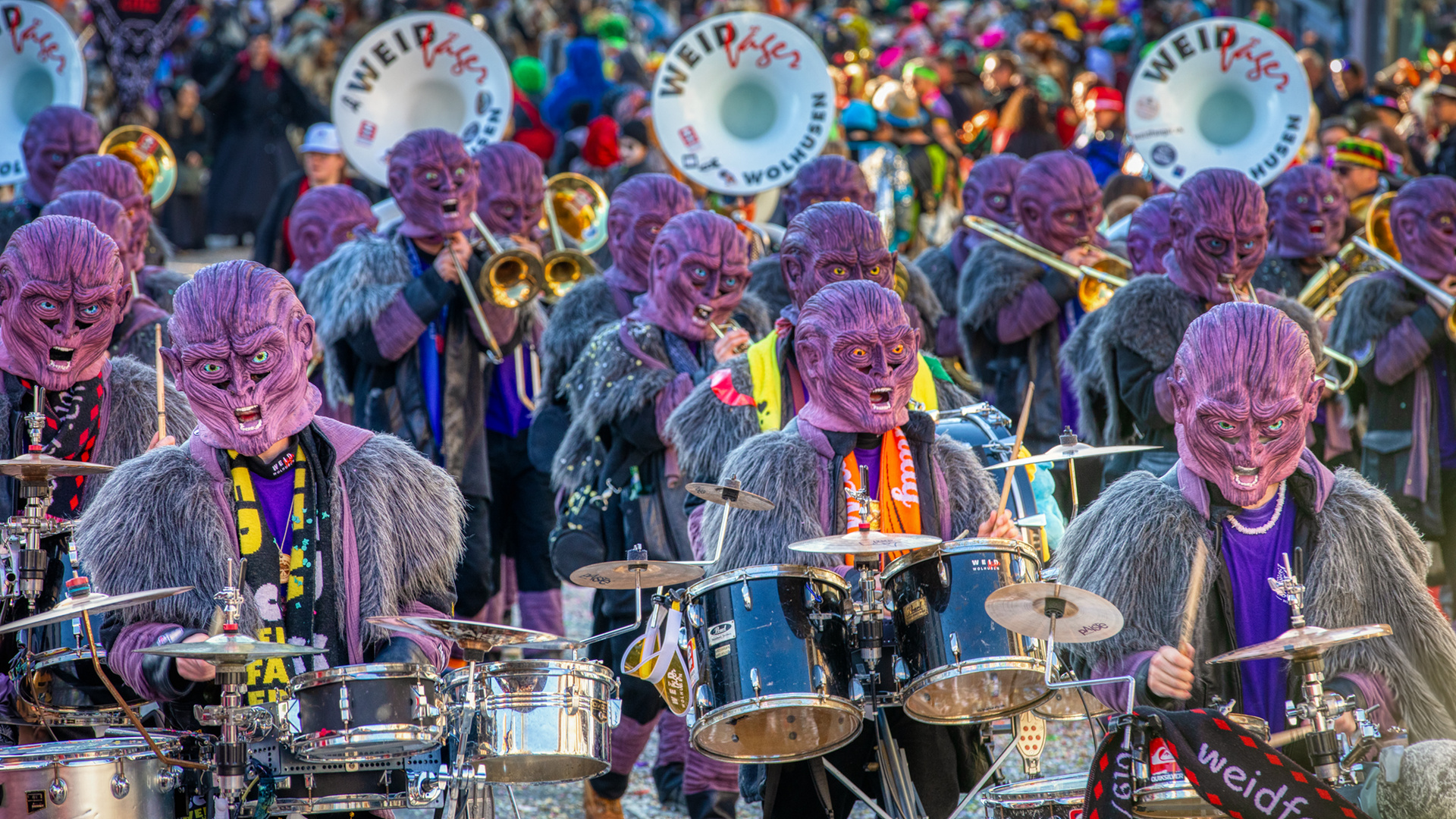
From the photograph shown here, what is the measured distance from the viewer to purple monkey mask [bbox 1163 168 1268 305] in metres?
6.80

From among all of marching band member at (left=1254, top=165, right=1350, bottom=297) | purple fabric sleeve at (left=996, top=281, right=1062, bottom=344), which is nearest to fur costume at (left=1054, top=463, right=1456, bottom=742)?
purple fabric sleeve at (left=996, top=281, right=1062, bottom=344)

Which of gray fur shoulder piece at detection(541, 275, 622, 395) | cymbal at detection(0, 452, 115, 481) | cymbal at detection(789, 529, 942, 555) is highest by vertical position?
gray fur shoulder piece at detection(541, 275, 622, 395)

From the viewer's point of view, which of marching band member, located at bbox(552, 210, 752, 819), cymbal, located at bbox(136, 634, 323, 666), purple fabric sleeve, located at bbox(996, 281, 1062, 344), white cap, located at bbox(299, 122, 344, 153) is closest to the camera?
cymbal, located at bbox(136, 634, 323, 666)

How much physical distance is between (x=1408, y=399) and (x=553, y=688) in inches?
188

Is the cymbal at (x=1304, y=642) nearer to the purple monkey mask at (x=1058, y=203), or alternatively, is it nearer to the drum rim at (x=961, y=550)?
the drum rim at (x=961, y=550)

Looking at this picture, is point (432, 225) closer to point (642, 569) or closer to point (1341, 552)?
point (642, 569)

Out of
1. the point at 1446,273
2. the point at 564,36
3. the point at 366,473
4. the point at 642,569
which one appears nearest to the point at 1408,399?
the point at 1446,273

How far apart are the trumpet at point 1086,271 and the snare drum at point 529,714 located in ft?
14.4

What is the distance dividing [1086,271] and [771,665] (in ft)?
14.7

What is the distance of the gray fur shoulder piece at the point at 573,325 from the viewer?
713 centimetres

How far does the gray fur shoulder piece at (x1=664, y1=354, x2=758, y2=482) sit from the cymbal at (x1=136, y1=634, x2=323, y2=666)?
1911mm

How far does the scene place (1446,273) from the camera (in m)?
7.86

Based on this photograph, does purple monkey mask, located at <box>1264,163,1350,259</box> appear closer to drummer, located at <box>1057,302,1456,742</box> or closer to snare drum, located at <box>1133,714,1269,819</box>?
drummer, located at <box>1057,302,1456,742</box>

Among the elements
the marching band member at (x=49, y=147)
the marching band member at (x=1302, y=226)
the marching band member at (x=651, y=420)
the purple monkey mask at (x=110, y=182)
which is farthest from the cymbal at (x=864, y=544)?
the marching band member at (x=49, y=147)
